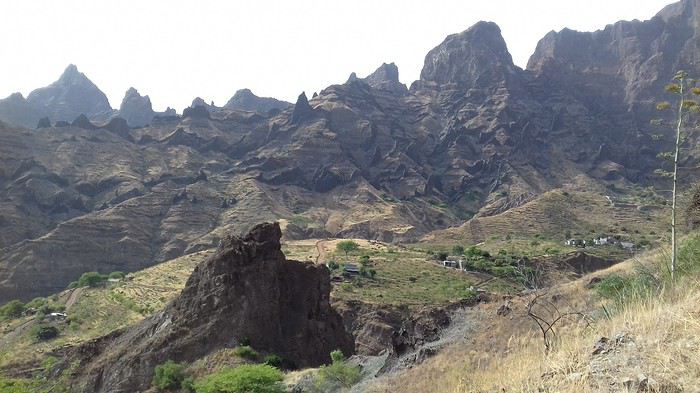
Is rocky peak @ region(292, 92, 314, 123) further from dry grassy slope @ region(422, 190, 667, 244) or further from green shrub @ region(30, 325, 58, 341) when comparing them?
green shrub @ region(30, 325, 58, 341)

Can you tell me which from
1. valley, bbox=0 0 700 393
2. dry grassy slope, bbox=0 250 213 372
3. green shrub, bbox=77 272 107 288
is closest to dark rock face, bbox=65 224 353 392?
valley, bbox=0 0 700 393

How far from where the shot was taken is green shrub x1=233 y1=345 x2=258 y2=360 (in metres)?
28.0

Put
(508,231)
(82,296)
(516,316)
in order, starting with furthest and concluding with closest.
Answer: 1. (508,231)
2. (82,296)
3. (516,316)

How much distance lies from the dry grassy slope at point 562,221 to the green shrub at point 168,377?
87.4 m

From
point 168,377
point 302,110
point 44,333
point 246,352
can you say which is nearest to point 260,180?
point 302,110

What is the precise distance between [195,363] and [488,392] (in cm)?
2364

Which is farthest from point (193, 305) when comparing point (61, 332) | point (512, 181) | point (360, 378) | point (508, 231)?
point (512, 181)

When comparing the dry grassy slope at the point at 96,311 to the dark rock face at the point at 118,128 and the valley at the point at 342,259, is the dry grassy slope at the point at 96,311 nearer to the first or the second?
the valley at the point at 342,259

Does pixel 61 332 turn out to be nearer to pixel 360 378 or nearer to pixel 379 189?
pixel 360 378

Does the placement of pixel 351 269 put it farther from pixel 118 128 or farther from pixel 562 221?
pixel 118 128

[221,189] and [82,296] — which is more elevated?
[221,189]

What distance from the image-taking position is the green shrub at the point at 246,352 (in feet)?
91.9

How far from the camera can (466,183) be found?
176 metres

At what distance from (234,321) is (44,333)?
3860 centimetres
